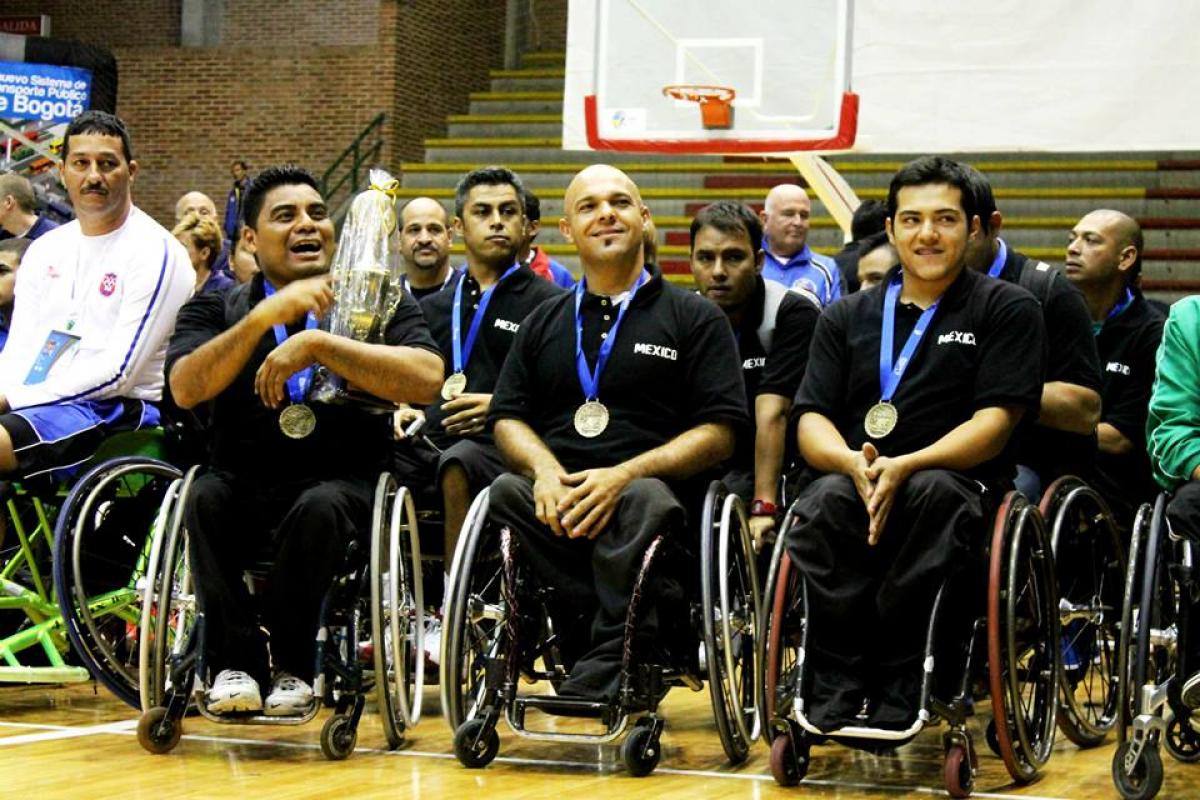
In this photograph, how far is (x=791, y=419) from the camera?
3.99 metres

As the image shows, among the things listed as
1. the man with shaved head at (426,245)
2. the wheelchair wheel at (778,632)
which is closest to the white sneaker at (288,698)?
the wheelchair wheel at (778,632)

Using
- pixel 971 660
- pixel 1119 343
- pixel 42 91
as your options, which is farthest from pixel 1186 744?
pixel 42 91

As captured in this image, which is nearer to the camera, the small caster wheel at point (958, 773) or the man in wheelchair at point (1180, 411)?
the small caster wheel at point (958, 773)

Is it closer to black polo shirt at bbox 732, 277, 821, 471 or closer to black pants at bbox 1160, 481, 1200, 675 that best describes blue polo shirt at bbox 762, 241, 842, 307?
black polo shirt at bbox 732, 277, 821, 471

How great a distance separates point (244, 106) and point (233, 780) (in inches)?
448

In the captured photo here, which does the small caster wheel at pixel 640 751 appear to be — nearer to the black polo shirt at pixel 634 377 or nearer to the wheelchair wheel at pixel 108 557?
the black polo shirt at pixel 634 377

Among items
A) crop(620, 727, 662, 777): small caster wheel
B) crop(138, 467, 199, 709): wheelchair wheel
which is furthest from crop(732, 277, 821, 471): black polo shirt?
crop(138, 467, 199, 709): wheelchair wheel

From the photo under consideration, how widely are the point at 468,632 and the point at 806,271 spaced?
121 inches

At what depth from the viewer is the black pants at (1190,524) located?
11.7 feet

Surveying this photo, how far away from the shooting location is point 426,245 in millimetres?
5758

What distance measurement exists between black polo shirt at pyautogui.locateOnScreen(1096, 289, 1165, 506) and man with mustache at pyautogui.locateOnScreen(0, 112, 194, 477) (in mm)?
2604

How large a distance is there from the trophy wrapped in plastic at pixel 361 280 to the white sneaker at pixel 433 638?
0.93m

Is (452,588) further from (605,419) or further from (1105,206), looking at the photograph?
(1105,206)

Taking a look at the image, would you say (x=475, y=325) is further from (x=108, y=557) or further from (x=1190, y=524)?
(x=1190, y=524)
